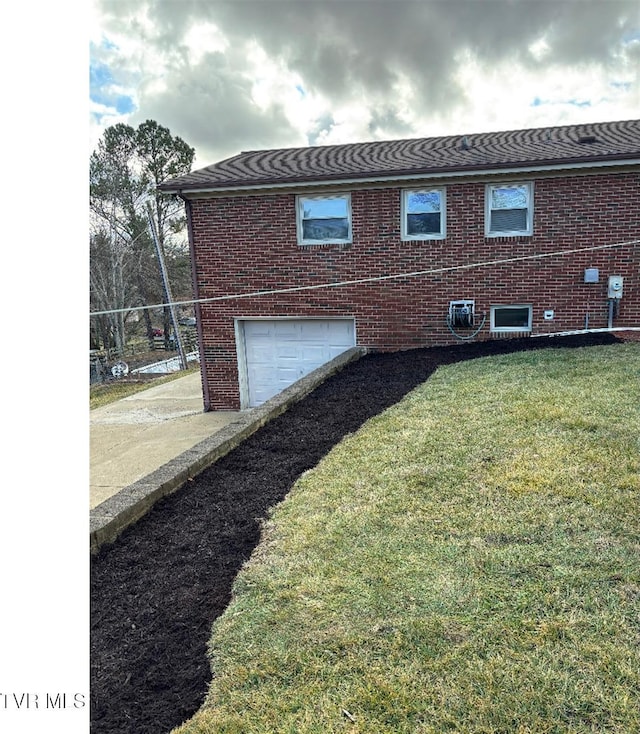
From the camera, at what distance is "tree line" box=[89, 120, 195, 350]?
1016 inches

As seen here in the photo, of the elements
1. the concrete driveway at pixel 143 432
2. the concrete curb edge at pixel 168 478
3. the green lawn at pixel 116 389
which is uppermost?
the concrete curb edge at pixel 168 478

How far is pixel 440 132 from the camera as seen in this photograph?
1305 centimetres

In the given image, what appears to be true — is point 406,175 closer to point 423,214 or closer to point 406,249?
point 423,214

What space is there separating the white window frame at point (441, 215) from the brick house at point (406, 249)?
23 millimetres

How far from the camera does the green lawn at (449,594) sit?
2.02 metres

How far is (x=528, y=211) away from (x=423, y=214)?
194cm

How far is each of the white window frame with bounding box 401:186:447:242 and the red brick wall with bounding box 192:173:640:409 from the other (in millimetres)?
105

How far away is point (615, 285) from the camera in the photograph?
909cm

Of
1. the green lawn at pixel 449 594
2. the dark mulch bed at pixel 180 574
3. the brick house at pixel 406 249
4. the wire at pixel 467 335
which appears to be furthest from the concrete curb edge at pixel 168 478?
the wire at pixel 467 335

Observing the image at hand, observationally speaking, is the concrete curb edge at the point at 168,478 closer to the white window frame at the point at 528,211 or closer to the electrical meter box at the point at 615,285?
the white window frame at the point at 528,211

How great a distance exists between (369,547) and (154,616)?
52.0 inches

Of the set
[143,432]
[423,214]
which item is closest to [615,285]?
[423,214]

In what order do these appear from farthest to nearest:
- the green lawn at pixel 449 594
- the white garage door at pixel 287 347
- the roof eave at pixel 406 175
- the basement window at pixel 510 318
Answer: the white garage door at pixel 287 347
the basement window at pixel 510 318
the roof eave at pixel 406 175
the green lawn at pixel 449 594
